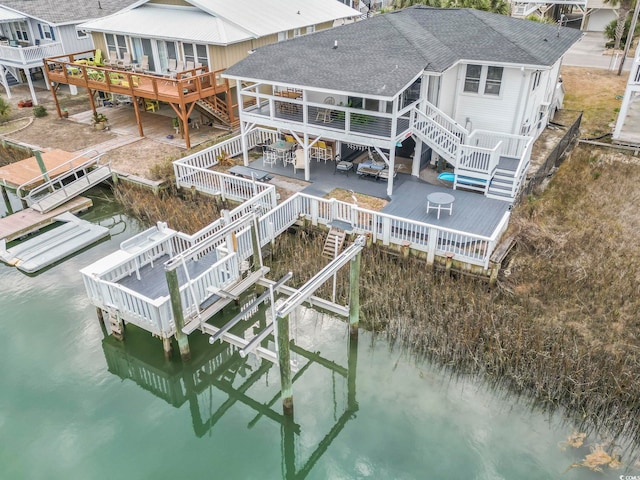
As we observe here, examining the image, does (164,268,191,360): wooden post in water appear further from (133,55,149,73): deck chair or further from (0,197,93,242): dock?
(133,55,149,73): deck chair

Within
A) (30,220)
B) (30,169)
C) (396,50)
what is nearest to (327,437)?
(396,50)

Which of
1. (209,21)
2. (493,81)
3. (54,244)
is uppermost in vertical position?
(209,21)

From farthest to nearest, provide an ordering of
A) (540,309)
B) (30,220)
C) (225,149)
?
(225,149) → (30,220) → (540,309)

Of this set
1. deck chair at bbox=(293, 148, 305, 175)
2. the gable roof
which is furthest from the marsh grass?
the gable roof

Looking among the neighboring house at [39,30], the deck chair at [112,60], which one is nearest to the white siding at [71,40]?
the neighboring house at [39,30]

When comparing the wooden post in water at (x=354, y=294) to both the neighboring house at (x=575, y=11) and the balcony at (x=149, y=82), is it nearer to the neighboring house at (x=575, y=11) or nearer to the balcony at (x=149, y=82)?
the balcony at (x=149, y=82)

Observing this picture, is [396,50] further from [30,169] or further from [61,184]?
[30,169]
